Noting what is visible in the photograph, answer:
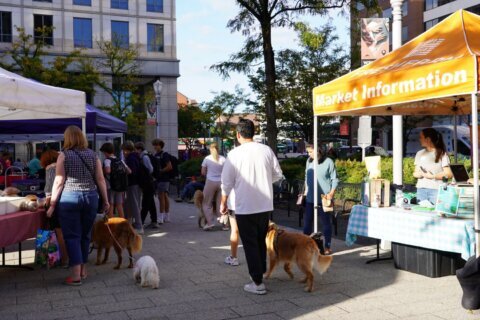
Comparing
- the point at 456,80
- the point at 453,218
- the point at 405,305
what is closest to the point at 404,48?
the point at 456,80

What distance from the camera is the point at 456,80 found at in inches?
204

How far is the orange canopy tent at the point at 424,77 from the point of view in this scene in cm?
518

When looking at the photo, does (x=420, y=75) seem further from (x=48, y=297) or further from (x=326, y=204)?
(x=48, y=297)

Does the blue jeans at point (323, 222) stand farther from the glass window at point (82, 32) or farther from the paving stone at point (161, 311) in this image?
the glass window at point (82, 32)

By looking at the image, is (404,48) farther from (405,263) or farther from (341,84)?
(405,263)

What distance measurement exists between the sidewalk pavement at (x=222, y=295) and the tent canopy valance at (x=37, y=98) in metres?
2.23

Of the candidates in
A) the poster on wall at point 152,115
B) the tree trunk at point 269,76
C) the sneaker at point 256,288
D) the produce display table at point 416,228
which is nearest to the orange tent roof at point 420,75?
the produce display table at point 416,228

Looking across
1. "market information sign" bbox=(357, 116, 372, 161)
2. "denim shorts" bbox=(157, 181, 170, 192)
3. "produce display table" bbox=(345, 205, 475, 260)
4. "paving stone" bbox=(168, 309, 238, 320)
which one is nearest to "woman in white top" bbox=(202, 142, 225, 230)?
"denim shorts" bbox=(157, 181, 170, 192)

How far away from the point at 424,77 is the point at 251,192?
2302 millimetres

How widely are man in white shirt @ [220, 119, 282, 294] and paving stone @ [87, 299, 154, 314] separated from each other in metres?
1.17

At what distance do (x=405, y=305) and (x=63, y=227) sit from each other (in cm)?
396

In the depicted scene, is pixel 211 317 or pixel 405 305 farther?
pixel 405 305

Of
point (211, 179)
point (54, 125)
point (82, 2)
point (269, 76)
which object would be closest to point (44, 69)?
point (82, 2)

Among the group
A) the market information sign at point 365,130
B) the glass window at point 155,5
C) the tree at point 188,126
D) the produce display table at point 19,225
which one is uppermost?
the glass window at point 155,5
